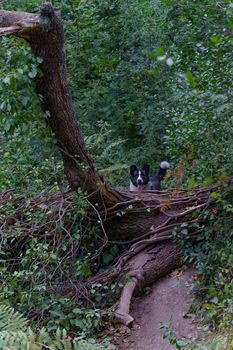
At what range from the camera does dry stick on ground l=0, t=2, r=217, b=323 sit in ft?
24.1

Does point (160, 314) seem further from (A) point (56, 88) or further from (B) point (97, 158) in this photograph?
(B) point (97, 158)

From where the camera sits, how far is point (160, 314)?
7.99m

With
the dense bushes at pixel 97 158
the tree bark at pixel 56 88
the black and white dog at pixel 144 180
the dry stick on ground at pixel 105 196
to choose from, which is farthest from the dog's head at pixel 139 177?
the tree bark at pixel 56 88

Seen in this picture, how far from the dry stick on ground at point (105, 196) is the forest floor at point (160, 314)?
0.22 meters

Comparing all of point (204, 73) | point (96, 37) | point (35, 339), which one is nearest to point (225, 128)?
point (204, 73)

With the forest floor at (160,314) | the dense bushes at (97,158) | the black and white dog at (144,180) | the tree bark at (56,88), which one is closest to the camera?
the tree bark at (56,88)

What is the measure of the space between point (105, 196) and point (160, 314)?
1.84m

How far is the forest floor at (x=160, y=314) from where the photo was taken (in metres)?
7.41

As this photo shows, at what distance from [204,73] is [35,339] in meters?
4.84

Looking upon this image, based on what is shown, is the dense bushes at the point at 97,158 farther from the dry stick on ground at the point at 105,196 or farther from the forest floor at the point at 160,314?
the forest floor at the point at 160,314

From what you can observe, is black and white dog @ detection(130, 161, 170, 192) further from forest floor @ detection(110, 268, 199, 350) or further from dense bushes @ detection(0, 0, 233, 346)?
forest floor @ detection(110, 268, 199, 350)

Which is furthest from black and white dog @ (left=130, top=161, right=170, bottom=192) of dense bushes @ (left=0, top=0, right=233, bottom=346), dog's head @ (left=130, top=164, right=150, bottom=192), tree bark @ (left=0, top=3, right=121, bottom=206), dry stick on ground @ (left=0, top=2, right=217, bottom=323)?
tree bark @ (left=0, top=3, right=121, bottom=206)

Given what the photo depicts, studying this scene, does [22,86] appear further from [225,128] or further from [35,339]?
[35,339]

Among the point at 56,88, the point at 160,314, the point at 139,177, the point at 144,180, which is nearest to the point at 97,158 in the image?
the point at 139,177
